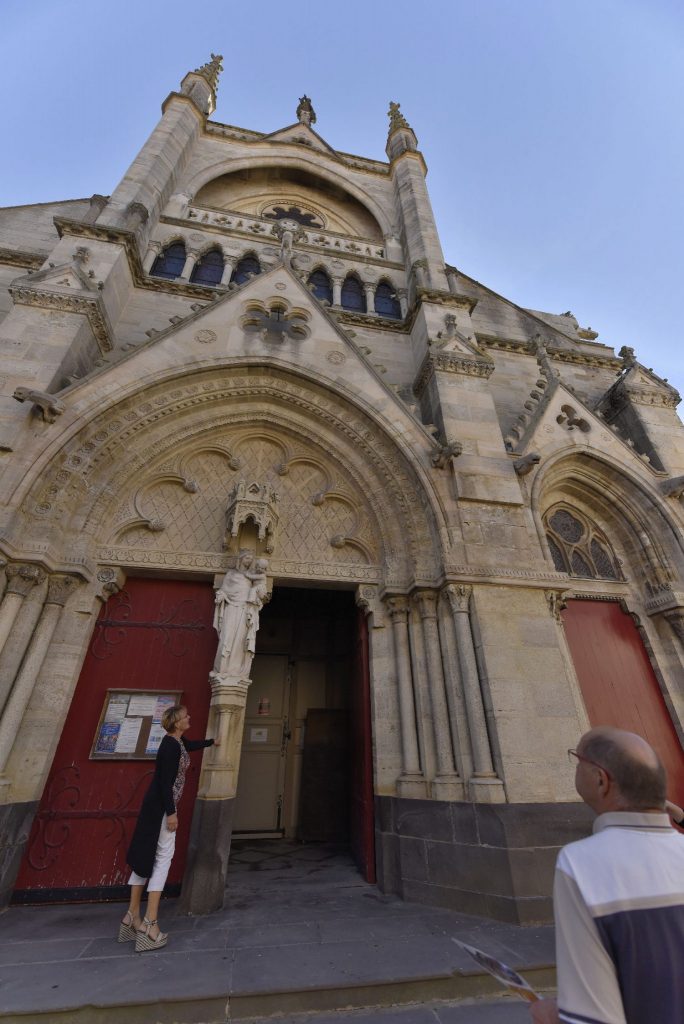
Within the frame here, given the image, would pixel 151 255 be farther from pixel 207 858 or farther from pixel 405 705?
pixel 207 858

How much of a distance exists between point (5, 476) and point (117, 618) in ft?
6.78

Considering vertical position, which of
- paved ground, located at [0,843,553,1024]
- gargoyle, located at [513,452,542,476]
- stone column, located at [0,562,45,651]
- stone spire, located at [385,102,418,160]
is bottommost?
paved ground, located at [0,843,553,1024]

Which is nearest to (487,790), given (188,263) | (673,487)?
(673,487)

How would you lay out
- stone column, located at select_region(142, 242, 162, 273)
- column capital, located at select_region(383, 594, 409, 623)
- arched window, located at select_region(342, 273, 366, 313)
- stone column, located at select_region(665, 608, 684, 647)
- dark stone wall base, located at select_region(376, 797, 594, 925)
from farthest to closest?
1. arched window, located at select_region(342, 273, 366, 313)
2. stone column, located at select_region(142, 242, 162, 273)
3. stone column, located at select_region(665, 608, 684, 647)
4. column capital, located at select_region(383, 594, 409, 623)
5. dark stone wall base, located at select_region(376, 797, 594, 925)

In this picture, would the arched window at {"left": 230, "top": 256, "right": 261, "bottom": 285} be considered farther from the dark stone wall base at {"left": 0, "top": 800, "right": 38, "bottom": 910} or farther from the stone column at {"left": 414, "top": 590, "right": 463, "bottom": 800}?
the dark stone wall base at {"left": 0, "top": 800, "right": 38, "bottom": 910}

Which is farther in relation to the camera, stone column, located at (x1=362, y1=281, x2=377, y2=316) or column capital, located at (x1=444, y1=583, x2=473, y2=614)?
stone column, located at (x1=362, y1=281, x2=377, y2=316)

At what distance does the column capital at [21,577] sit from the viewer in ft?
15.2

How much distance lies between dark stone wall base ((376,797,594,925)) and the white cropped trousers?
2.31 meters

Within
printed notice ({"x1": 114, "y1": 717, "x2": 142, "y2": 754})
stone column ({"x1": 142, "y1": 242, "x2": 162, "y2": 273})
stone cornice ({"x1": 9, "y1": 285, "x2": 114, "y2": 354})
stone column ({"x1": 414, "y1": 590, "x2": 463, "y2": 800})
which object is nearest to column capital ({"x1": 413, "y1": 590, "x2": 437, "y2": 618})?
stone column ({"x1": 414, "y1": 590, "x2": 463, "y2": 800})

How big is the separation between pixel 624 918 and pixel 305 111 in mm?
22307

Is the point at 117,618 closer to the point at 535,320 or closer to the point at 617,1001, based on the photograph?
the point at 617,1001

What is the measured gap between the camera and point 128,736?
4.93 metres

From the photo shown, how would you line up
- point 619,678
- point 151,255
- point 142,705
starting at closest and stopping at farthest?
point 142,705
point 619,678
point 151,255

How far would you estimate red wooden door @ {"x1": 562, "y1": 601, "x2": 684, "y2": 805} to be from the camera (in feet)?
19.4
